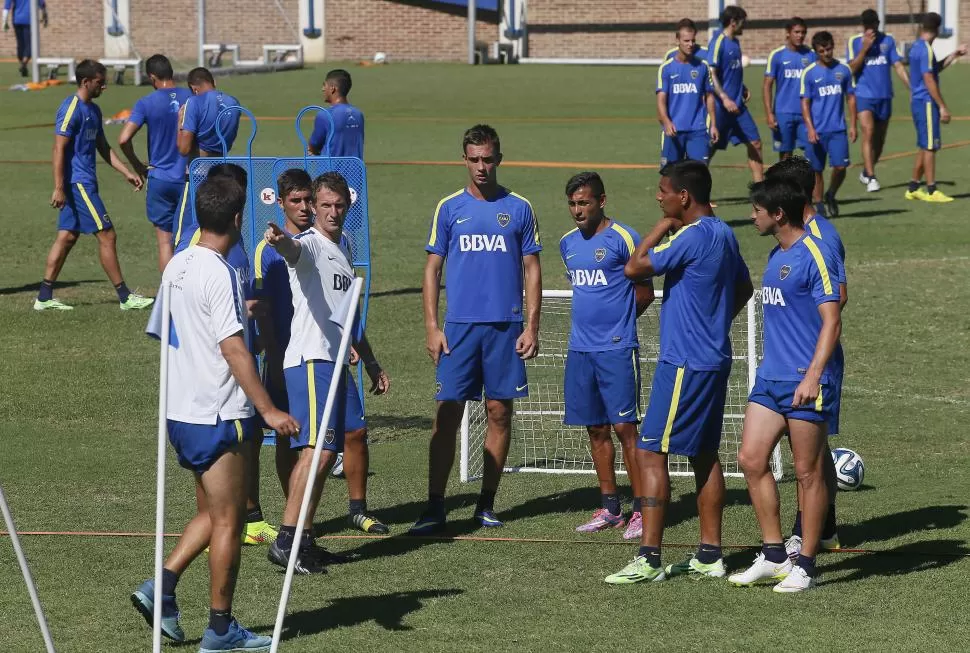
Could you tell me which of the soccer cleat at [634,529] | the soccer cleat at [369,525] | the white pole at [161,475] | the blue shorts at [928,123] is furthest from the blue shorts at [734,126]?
the white pole at [161,475]

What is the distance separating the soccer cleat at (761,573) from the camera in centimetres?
733

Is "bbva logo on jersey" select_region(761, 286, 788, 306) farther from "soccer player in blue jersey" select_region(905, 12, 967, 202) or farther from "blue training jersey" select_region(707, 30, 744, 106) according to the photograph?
"soccer player in blue jersey" select_region(905, 12, 967, 202)

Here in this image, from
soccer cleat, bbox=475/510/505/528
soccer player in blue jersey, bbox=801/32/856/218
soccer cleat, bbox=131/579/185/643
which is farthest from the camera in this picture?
soccer player in blue jersey, bbox=801/32/856/218

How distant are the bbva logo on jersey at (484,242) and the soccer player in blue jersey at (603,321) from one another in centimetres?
38

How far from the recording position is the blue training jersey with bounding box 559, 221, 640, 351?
27.6ft

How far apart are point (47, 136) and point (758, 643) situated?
21596mm

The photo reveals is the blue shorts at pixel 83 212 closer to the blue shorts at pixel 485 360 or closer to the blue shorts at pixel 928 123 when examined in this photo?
the blue shorts at pixel 485 360

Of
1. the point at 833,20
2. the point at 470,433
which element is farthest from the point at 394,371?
the point at 833,20

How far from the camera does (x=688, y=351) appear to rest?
24.2 feet

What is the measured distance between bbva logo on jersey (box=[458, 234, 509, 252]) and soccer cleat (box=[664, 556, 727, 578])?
6.68 feet

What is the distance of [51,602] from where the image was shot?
23.1ft

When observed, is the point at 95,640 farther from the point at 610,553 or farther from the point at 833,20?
the point at 833,20

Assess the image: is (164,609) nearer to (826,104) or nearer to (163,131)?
(163,131)

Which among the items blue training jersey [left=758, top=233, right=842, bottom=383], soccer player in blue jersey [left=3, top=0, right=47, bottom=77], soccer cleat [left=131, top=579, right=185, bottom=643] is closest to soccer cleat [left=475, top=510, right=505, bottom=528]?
blue training jersey [left=758, top=233, right=842, bottom=383]
